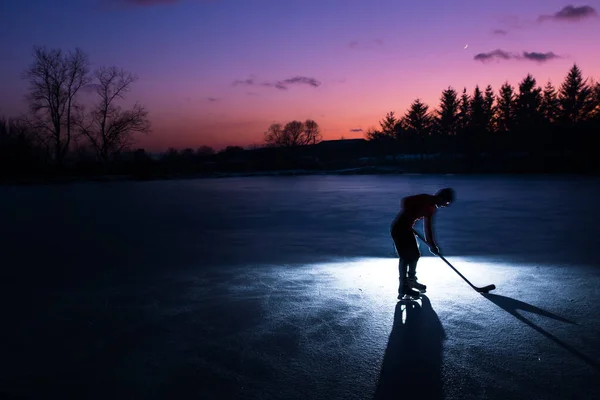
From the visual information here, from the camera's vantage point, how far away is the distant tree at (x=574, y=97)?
52062 millimetres

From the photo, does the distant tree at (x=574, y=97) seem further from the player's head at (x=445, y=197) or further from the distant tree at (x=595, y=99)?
the player's head at (x=445, y=197)

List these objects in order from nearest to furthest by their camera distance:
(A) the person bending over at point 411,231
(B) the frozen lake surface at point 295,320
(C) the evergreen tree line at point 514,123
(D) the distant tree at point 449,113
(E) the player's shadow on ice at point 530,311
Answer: (B) the frozen lake surface at point 295,320, (E) the player's shadow on ice at point 530,311, (A) the person bending over at point 411,231, (C) the evergreen tree line at point 514,123, (D) the distant tree at point 449,113

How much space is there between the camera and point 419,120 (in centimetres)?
6550

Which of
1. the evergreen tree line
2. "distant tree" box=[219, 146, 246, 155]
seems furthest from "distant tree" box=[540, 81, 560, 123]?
"distant tree" box=[219, 146, 246, 155]

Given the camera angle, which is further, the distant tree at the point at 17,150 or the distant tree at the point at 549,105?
the distant tree at the point at 549,105

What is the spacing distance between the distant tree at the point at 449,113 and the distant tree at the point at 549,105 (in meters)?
11.8

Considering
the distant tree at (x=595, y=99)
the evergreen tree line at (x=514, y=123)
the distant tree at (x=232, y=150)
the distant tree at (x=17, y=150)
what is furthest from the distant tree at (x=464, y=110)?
the distant tree at (x=17, y=150)

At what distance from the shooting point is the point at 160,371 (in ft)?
10.2

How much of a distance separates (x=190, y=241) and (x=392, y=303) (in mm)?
5449

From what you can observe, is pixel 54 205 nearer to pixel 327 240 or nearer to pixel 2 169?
pixel 327 240

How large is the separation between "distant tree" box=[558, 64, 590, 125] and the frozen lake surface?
2118 inches

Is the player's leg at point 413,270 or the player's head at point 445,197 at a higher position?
the player's head at point 445,197

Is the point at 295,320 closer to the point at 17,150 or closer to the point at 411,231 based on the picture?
the point at 411,231

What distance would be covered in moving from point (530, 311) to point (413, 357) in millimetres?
1755
